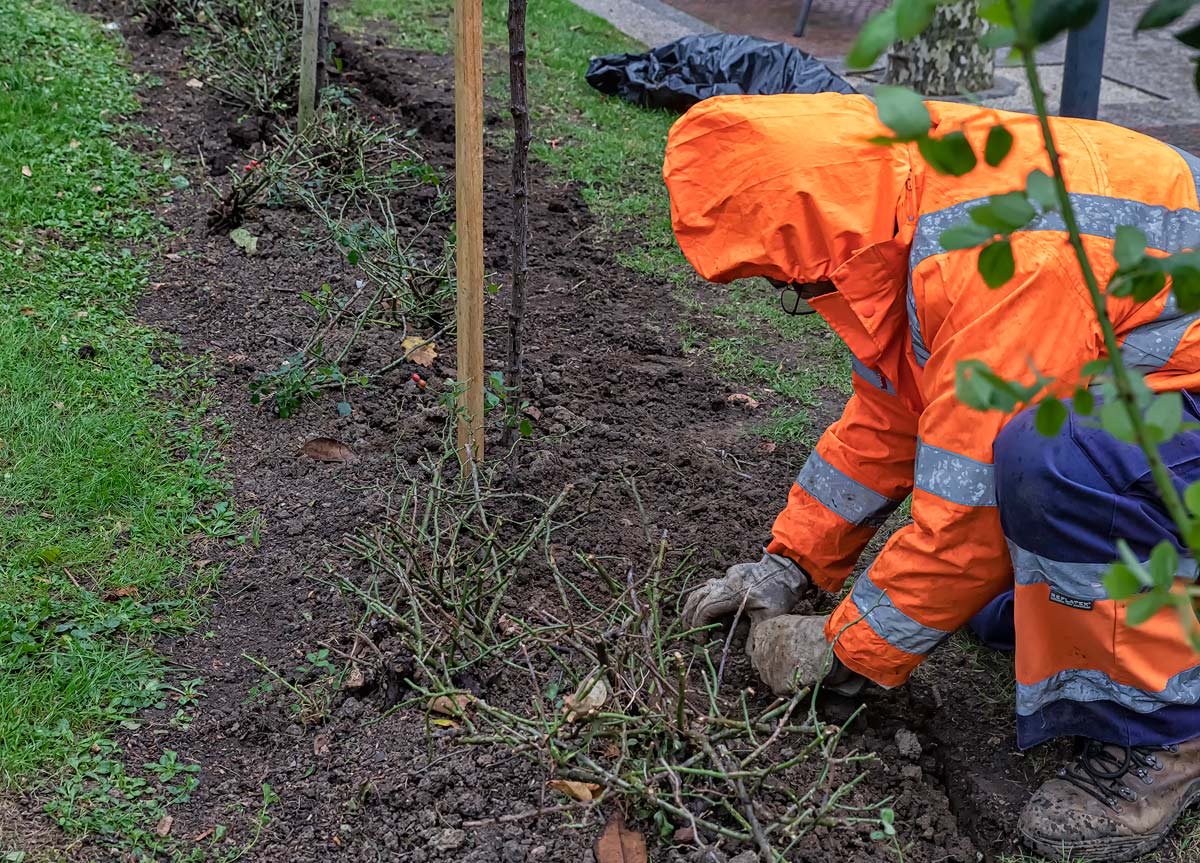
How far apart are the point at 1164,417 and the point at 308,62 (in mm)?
4472

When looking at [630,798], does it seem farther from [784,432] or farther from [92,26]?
[92,26]

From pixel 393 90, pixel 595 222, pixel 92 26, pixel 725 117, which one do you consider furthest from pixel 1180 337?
pixel 92 26

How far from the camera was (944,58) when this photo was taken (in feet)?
21.5

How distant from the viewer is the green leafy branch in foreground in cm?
76

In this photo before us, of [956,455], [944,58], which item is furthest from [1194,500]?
[944,58]

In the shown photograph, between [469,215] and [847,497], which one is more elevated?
[469,215]

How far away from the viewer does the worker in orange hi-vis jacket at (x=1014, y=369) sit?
201cm

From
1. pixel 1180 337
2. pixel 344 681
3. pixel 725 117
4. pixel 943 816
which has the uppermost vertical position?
pixel 725 117

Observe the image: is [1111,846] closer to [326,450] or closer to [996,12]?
[996,12]

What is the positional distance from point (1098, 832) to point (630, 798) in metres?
0.91

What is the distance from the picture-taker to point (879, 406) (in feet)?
8.55

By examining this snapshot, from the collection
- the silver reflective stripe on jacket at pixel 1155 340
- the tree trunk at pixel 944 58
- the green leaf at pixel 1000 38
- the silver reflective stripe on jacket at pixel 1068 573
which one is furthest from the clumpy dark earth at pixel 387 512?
the tree trunk at pixel 944 58

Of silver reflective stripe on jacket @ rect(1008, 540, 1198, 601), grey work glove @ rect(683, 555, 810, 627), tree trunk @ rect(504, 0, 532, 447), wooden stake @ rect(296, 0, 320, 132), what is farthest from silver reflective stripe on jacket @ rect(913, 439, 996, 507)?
wooden stake @ rect(296, 0, 320, 132)

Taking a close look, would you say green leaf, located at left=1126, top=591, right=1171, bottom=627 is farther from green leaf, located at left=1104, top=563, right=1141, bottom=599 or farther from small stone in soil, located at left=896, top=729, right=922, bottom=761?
small stone in soil, located at left=896, top=729, right=922, bottom=761
